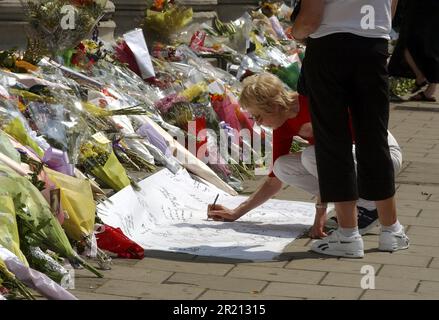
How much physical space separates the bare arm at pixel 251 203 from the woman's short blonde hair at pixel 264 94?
0.50 m

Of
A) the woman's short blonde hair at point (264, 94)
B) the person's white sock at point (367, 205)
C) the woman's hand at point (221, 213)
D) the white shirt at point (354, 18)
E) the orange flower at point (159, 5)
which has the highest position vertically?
the white shirt at point (354, 18)

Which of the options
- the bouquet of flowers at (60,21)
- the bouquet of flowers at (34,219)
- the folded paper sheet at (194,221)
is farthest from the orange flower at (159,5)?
the bouquet of flowers at (34,219)

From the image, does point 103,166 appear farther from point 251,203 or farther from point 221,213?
point 251,203

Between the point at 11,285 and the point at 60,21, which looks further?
the point at 60,21

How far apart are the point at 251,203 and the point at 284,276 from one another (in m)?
1.00

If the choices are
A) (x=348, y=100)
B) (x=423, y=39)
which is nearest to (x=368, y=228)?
(x=348, y=100)

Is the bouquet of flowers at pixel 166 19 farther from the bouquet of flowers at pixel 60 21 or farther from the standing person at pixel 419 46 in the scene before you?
the standing person at pixel 419 46

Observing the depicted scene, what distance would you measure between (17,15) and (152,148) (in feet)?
6.59

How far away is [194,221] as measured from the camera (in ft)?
22.6

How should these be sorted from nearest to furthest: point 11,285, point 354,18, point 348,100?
point 11,285 < point 354,18 < point 348,100

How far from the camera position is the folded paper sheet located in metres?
6.30

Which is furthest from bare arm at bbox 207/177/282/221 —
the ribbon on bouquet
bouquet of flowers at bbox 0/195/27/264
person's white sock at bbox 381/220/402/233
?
bouquet of flowers at bbox 0/195/27/264

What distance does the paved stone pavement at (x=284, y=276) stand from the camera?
542 cm

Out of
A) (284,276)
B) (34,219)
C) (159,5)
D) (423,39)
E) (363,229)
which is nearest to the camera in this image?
(34,219)
